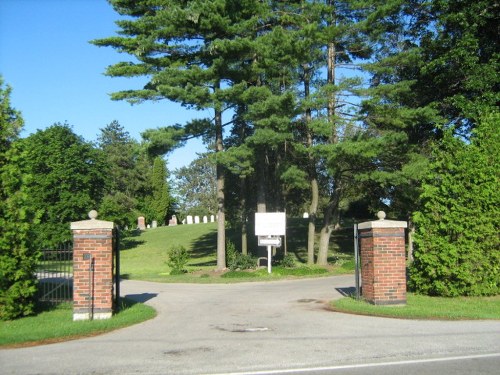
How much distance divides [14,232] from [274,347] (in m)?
7.14

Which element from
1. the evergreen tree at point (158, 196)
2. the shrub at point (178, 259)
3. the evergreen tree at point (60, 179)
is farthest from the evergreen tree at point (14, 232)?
the evergreen tree at point (158, 196)

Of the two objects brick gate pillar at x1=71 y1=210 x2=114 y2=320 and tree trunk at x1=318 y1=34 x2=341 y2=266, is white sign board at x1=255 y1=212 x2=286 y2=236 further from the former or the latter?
brick gate pillar at x1=71 y1=210 x2=114 y2=320

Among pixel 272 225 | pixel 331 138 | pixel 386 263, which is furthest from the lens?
pixel 331 138

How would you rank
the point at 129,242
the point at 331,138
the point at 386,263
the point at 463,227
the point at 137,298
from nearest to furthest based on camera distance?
the point at 386,263, the point at 463,227, the point at 137,298, the point at 331,138, the point at 129,242

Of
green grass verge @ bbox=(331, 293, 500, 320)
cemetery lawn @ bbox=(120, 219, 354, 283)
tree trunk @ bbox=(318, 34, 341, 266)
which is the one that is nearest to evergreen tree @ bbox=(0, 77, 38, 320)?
green grass verge @ bbox=(331, 293, 500, 320)

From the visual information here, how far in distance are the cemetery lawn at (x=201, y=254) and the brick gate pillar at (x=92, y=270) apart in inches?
454

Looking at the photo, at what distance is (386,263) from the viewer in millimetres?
13125

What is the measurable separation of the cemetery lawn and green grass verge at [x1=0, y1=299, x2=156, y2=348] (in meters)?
10.7

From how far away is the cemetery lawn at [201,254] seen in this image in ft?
85.5

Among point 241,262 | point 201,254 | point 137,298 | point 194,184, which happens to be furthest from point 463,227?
point 194,184

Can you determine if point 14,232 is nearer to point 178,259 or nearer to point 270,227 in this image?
point 270,227

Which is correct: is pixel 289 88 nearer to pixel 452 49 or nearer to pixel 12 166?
pixel 452 49

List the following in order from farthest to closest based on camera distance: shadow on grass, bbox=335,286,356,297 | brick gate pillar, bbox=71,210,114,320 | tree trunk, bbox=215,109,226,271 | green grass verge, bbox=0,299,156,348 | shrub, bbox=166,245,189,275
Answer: shrub, bbox=166,245,189,275 → tree trunk, bbox=215,109,226,271 → shadow on grass, bbox=335,286,356,297 → brick gate pillar, bbox=71,210,114,320 → green grass verge, bbox=0,299,156,348

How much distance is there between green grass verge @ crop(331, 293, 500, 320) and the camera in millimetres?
11727
